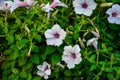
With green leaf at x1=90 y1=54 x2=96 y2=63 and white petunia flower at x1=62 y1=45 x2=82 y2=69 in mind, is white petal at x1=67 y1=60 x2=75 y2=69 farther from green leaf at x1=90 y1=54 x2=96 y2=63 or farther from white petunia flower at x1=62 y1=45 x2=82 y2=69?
green leaf at x1=90 y1=54 x2=96 y2=63

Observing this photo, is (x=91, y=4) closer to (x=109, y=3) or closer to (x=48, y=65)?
(x=109, y=3)

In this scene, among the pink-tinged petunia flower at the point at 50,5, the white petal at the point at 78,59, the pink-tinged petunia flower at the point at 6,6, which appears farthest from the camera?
the pink-tinged petunia flower at the point at 6,6

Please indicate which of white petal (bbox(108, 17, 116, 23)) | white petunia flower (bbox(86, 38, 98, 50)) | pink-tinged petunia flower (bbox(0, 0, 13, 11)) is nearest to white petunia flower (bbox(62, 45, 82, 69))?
white petunia flower (bbox(86, 38, 98, 50))

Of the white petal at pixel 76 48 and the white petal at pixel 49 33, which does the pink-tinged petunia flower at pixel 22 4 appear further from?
the white petal at pixel 76 48

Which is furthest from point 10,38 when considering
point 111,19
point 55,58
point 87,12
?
point 111,19

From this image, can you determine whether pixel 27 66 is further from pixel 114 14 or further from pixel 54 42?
pixel 114 14

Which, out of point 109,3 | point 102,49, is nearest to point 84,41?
point 102,49

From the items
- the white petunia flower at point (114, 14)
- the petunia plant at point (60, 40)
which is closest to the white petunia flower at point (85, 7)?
the petunia plant at point (60, 40)
